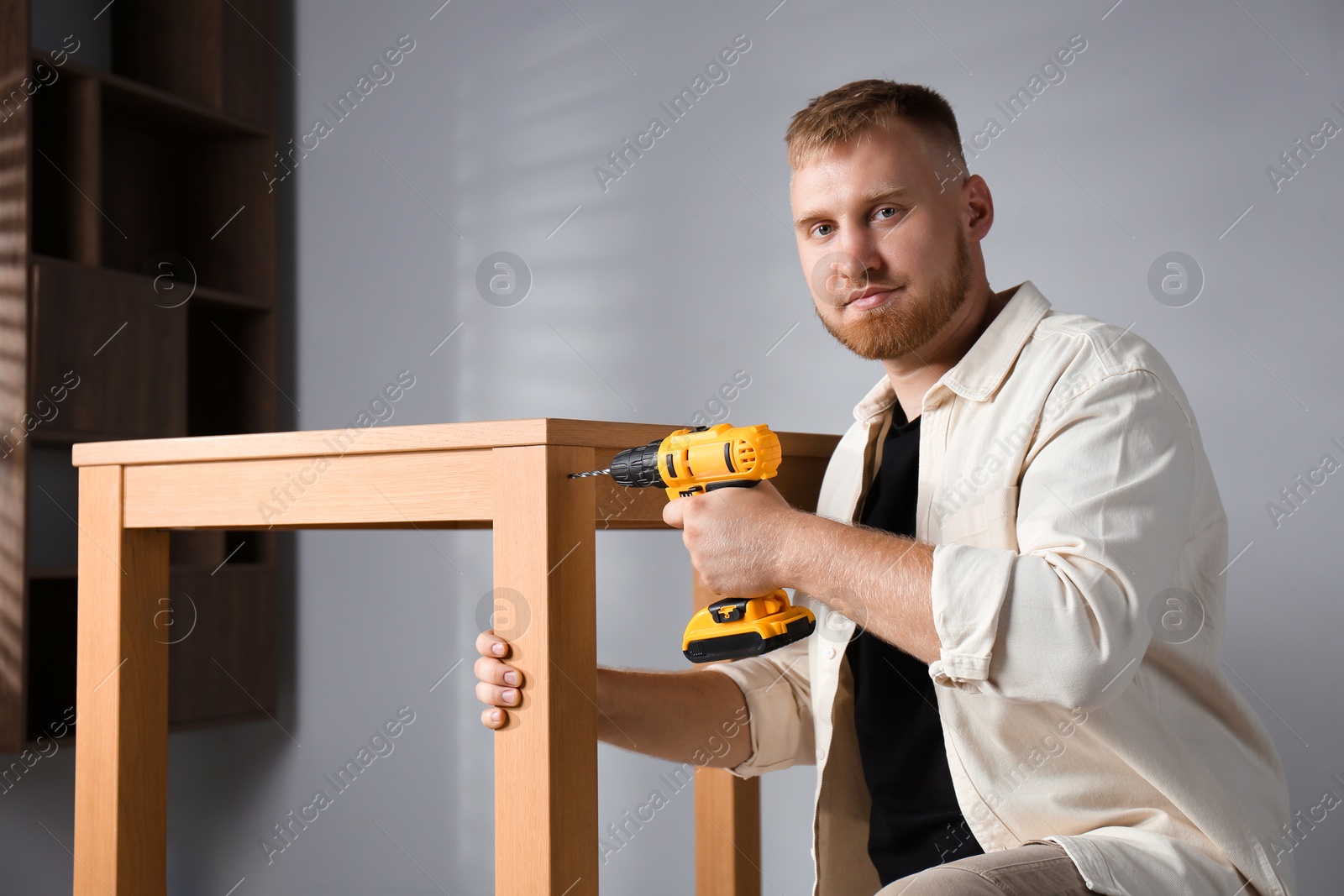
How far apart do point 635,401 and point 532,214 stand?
0.53 meters

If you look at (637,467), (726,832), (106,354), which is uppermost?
(106,354)

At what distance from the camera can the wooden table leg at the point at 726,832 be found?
1911 millimetres

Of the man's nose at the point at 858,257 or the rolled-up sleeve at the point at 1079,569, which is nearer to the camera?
the rolled-up sleeve at the point at 1079,569

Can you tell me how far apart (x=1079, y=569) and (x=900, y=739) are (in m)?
0.43

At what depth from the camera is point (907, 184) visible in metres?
1.39

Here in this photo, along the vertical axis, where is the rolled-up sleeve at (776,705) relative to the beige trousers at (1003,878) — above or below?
above

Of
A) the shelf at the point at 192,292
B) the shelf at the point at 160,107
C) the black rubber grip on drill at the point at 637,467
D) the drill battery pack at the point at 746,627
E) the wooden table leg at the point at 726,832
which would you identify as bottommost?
the wooden table leg at the point at 726,832

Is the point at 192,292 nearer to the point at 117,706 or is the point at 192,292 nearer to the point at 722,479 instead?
the point at 117,706

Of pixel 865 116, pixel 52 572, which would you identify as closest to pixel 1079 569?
pixel 865 116

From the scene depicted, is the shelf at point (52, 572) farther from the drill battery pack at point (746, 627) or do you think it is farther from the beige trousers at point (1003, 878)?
the beige trousers at point (1003, 878)

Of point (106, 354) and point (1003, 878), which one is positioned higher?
point (106, 354)

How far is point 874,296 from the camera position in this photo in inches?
55.9

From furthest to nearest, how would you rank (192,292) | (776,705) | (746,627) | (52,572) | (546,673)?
(192,292) < (52,572) < (776,705) < (746,627) < (546,673)

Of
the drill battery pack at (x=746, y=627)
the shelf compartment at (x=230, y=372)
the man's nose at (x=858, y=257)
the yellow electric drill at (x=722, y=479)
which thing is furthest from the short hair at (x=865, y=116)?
the shelf compartment at (x=230, y=372)
